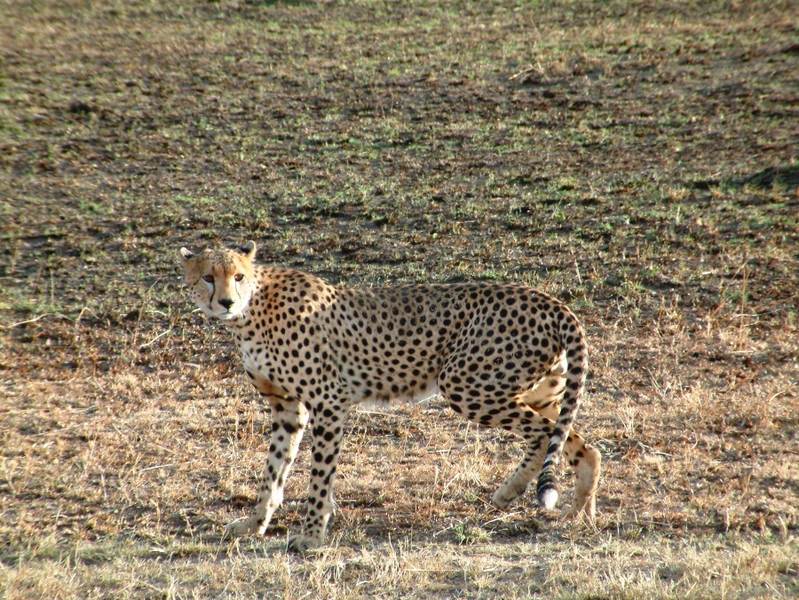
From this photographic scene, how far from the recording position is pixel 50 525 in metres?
6.43

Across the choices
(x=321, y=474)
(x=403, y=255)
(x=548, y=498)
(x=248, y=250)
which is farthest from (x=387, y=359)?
(x=403, y=255)

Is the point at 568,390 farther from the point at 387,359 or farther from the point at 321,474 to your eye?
the point at 321,474

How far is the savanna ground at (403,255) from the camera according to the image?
19.7 feet

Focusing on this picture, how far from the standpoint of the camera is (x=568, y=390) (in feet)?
20.7

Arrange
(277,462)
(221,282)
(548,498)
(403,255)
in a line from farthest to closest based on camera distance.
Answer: (403,255)
(277,462)
(221,282)
(548,498)

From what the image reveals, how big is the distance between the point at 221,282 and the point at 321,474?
3.72 feet

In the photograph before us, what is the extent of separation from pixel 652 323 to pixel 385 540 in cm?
399

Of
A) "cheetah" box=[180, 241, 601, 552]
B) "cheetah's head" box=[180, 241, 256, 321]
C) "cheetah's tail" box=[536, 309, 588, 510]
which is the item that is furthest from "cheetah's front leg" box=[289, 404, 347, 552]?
"cheetah's tail" box=[536, 309, 588, 510]

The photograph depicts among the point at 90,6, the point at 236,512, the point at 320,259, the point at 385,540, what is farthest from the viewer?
the point at 90,6

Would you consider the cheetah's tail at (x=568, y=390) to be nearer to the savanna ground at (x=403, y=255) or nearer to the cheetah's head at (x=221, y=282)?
the savanna ground at (x=403, y=255)

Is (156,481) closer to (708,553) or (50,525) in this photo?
(50,525)

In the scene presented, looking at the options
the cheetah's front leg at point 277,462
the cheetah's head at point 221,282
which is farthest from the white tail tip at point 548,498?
the cheetah's head at point 221,282

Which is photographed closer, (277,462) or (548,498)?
(548,498)

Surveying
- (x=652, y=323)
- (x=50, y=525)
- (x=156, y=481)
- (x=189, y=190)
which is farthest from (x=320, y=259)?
(x=50, y=525)
